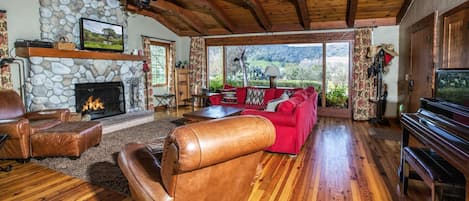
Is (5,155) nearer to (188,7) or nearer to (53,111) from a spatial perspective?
(53,111)

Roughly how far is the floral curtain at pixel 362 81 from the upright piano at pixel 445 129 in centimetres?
407

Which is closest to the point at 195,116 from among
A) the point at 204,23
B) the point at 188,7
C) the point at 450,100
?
the point at 450,100

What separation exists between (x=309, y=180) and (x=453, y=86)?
160 cm

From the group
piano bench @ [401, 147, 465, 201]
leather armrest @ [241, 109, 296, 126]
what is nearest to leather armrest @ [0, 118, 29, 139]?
leather armrest @ [241, 109, 296, 126]

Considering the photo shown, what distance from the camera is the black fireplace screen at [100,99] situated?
18.8 ft

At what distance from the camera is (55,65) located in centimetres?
525

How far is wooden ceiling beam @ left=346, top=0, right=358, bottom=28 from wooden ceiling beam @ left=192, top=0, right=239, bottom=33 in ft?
9.61

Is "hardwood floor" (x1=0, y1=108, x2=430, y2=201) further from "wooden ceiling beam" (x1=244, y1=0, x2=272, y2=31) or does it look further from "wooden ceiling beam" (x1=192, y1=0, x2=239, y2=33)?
"wooden ceiling beam" (x1=192, y1=0, x2=239, y2=33)

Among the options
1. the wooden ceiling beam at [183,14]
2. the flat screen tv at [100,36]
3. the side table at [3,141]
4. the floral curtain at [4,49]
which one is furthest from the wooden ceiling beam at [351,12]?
the floral curtain at [4,49]

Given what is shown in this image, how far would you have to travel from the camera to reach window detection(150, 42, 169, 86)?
8.12m

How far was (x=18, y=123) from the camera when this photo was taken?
11.4 feet

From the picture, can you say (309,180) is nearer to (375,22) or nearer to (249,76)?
(375,22)

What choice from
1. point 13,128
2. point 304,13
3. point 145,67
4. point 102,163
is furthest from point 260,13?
point 13,128

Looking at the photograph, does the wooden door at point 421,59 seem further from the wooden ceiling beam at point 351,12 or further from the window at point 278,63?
the window at point 278,63
